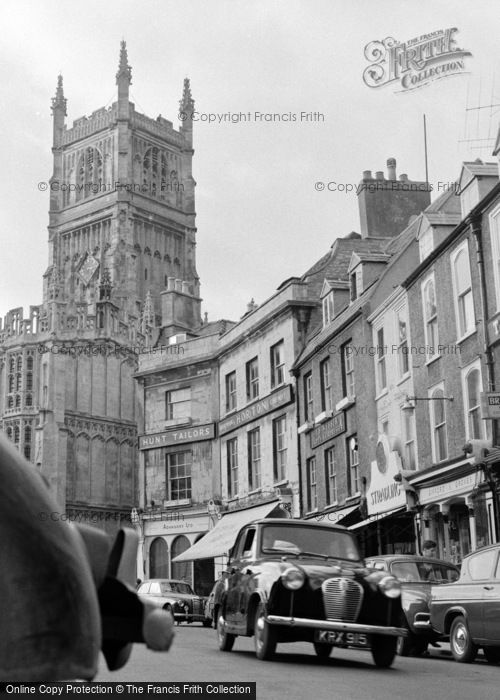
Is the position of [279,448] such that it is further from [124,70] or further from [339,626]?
[124,70]

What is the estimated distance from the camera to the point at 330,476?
2827cm

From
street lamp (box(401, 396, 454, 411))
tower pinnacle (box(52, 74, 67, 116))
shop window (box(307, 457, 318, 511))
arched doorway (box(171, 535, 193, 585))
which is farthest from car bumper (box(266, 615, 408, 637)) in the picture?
tower pinnacle (box(52, 74, 67, 116))

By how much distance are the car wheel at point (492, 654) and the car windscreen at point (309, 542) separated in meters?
2.11

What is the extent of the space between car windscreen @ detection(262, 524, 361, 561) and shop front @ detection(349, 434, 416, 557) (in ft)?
36.1

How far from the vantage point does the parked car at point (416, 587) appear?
13.1 m

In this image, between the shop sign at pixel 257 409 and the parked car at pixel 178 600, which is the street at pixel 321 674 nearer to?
the parked car at pixel 178 600

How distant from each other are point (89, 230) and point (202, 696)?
97810 millimetres

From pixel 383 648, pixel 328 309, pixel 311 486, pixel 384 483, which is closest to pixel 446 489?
pixel 384 483

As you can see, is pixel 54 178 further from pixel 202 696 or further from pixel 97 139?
pixel 202 696

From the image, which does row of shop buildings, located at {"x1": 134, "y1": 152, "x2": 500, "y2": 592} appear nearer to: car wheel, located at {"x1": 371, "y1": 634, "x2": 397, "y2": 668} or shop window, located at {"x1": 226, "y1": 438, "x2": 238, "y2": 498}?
shop window, located at {"x1": 226, "y1": 438, "x2": 238, "y2": 498}

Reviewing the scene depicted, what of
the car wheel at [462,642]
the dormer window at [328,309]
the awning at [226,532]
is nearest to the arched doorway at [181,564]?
the awning at [226,532]

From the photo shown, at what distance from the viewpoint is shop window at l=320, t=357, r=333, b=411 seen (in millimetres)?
28641

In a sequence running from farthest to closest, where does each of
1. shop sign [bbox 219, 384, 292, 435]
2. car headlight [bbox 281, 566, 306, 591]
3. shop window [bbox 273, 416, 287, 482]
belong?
1. shop window [bbox 273, 416, 287, 482]
2. shop sign [bbox 219, 384, 292, 435]
3. car headlight [bbox 281, 566, 306, 591]

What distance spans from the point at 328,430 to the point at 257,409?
567 cm
